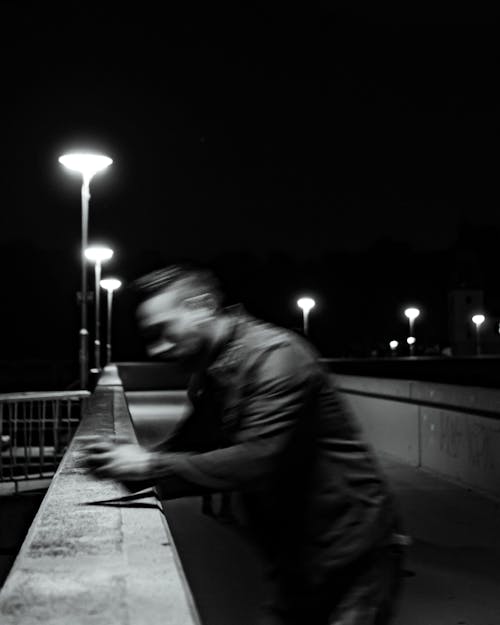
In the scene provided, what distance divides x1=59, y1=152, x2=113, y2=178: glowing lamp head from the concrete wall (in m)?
7.95

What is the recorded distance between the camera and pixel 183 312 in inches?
118

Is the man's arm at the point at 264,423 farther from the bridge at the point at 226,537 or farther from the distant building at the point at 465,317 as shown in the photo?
the distant building at the point at 465,317

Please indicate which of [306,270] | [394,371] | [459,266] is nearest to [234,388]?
[394,371]

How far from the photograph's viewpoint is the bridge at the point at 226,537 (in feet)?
8.75

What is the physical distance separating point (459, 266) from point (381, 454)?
92.4 m

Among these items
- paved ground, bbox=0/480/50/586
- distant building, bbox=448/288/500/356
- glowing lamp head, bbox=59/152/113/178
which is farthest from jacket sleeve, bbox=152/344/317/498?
distant building, bbox=448/288/500/356

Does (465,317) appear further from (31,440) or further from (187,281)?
(187,281)

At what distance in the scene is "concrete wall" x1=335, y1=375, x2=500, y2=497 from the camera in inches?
466

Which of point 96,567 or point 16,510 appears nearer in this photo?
point 96,567

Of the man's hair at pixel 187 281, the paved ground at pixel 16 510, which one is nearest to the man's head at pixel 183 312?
the man's hair at pixel 187 281

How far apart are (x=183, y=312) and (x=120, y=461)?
1.85 ft

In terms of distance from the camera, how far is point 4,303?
108000 mm

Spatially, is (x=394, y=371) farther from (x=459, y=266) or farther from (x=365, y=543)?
(x=459, y=266)

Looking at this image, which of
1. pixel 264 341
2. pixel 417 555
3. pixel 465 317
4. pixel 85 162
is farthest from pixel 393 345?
pixel 264 341
